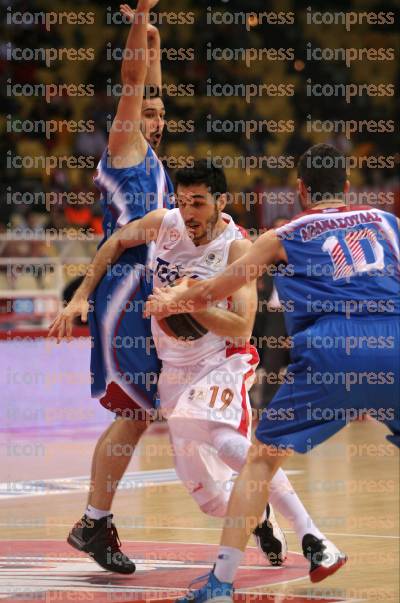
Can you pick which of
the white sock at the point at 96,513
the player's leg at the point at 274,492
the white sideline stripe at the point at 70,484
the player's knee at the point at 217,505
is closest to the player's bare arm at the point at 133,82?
the player's leg at the point at 274,492

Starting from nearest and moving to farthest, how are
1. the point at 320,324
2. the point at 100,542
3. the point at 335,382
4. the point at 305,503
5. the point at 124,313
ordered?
the point at 335,382, the point at 320,324, the point at 100,542, the point at 124,313, the point at 305,503

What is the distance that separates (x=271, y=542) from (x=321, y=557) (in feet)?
2.53

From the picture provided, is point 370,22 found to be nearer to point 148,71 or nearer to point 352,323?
point 148,71

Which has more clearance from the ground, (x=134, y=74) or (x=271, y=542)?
(x=134, y=74)

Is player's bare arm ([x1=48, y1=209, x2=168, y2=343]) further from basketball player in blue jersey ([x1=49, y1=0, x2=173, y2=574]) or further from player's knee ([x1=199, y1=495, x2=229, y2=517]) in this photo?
player's knee ([x1=199, y1=495, x2=229, y2=517])

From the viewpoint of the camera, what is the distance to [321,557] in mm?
6117

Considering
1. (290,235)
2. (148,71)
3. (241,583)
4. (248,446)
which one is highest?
(148,71)

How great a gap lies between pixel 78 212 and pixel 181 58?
583cm

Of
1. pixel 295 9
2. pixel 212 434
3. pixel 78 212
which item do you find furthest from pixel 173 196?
pixel 295 9

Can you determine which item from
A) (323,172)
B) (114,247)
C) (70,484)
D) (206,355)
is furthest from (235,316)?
(70,484)

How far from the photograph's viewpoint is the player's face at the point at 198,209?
20.7 ft

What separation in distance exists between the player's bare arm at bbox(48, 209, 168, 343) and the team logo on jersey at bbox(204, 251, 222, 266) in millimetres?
315

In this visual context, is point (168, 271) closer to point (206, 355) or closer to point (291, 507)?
point (206, 355)

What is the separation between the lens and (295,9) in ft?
85.1
